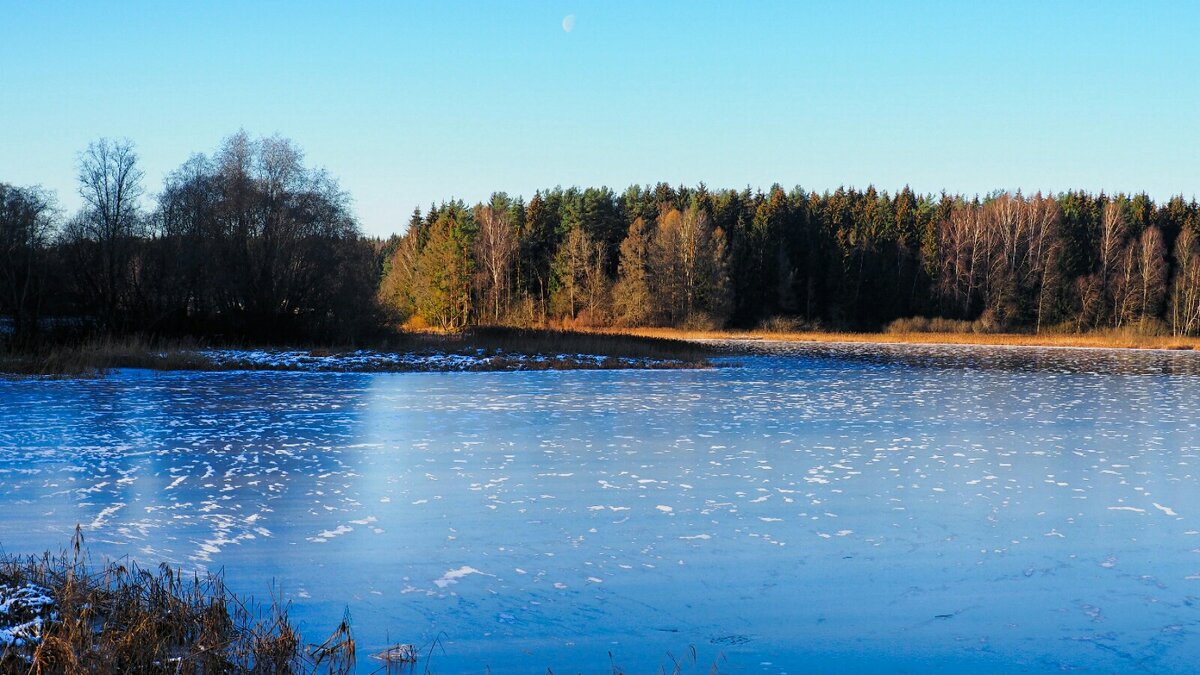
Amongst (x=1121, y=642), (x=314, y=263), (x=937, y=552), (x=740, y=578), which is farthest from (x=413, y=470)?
(x=314, y=263)

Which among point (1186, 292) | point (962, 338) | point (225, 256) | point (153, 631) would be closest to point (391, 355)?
point (225, 256)

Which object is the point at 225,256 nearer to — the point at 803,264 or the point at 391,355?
the point at 391,355

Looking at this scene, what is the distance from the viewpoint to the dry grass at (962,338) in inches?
1714

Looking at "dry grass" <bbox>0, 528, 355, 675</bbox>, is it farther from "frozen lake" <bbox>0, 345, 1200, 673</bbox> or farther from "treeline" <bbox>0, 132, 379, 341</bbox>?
"treeline" <bbox>0, 132, 379, 341</bbox>

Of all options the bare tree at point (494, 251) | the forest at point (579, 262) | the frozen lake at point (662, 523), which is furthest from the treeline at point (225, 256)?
the bare tree at point (494, 251)

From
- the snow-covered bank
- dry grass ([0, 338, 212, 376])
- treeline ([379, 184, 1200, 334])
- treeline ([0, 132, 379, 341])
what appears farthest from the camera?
treeline ([379, 184, 1200, 334])

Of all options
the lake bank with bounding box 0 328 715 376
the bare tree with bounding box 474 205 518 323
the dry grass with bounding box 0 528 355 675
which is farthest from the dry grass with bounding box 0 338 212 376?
the bare tree with bounding box 474 205 518 323

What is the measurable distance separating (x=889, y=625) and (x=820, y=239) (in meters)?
67.0

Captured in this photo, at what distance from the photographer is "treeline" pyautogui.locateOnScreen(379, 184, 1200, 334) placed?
5853 centimetres

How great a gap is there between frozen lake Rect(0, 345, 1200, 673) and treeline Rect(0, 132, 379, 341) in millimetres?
16639

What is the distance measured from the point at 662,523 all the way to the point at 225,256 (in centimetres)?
2831

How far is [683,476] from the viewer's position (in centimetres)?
884

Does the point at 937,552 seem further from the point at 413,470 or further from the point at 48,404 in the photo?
the point at 48,404

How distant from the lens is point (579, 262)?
206 ft
